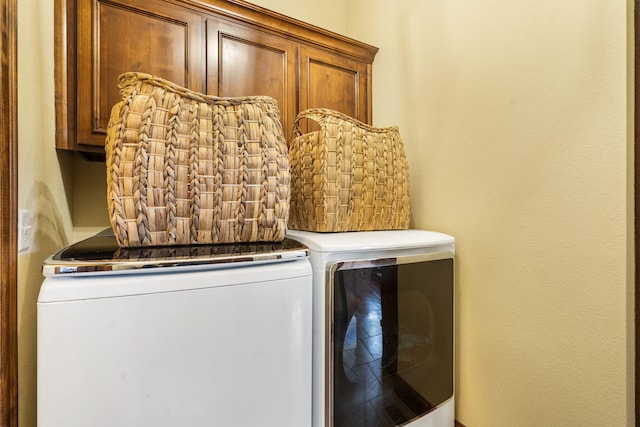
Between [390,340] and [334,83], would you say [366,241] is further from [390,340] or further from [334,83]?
[334,83]

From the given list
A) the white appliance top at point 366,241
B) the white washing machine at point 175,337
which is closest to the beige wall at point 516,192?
the white appliance top at point 366,241

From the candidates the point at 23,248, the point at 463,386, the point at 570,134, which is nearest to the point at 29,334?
the point at 23,248

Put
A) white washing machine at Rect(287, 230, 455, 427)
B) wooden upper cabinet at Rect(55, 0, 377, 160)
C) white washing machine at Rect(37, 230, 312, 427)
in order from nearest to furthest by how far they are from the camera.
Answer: white washing machine at Rect(37, 230, 312, 427) → white washing machine at Rect(287, 230, 455, 427) → wooden upper cabinet at Rect(55, 0, 377, 160)

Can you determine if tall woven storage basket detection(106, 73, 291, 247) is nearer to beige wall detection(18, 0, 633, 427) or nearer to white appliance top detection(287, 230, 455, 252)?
white appliance top detection(287, 230, 455, 252)

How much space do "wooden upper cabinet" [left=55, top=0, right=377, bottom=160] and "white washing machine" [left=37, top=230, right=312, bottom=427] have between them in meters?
0.66

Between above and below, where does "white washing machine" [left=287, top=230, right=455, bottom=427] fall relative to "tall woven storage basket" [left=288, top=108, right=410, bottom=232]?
below

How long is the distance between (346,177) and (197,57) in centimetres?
86

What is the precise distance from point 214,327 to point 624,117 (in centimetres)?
123

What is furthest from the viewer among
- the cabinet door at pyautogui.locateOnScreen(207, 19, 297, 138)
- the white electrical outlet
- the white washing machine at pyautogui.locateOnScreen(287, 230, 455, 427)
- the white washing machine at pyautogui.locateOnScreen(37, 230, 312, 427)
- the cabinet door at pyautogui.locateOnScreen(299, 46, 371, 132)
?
the cabinet door at pyautogui.locateOnScreen(299, 46, 371, 132)

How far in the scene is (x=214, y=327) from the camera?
0.69 m

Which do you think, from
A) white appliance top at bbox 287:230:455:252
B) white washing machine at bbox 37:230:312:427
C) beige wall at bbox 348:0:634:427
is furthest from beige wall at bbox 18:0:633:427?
white washing machine at bbox 37:230:312:427

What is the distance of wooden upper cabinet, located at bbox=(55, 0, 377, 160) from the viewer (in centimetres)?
110

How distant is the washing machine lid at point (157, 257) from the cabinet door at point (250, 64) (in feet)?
2.75

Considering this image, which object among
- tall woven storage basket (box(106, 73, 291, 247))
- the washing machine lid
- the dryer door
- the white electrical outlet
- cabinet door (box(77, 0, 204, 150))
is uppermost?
cabinet door (box(77, 0, 204, 150))
